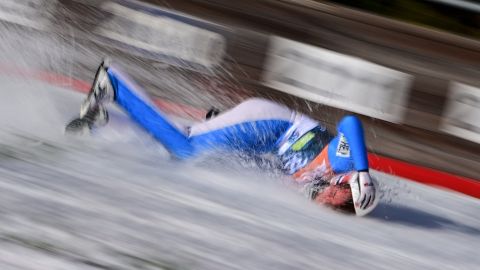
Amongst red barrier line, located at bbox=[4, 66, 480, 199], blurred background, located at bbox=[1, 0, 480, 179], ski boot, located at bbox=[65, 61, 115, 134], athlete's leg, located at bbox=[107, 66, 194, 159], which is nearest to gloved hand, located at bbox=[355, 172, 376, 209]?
athlete's leg, located at bbox=[107, 66, 194, 159]

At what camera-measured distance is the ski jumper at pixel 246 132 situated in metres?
3.26

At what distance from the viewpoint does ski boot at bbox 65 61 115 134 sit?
11.3ft

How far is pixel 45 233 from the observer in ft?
6.67

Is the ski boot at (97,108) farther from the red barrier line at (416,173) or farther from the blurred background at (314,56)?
the blurred background at (314,56)

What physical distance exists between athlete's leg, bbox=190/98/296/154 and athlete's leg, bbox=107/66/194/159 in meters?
0.05

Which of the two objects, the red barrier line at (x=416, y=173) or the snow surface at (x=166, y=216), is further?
the red barrier line at (x=416, y=173)

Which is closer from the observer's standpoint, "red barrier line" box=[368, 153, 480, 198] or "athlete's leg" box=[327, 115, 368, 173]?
"athlete's leg" box=[327, 115, 368, 173]

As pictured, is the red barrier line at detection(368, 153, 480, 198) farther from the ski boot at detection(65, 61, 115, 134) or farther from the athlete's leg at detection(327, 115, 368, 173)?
the ski boot at detection(65, 61, 115, 134)

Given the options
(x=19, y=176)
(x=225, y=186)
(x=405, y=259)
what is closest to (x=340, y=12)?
(x=225, y=186)

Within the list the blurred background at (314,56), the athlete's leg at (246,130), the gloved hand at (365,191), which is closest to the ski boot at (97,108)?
the athlete's leg at (246,130)

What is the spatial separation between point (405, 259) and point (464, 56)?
2279 mm

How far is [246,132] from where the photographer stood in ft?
11.1

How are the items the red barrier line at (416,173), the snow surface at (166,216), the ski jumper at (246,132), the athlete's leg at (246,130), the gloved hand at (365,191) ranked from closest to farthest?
the snow surface at (166,216) → the gloved hand at (365,191) → the ski jumper at (246,132) → the athlete's leg at (246,130) → the red barrier line at (416,173)

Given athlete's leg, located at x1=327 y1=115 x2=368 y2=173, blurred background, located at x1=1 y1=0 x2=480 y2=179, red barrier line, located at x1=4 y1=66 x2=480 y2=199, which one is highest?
blurred background, located at x1=1 y1=0 x2=480 y2=179
